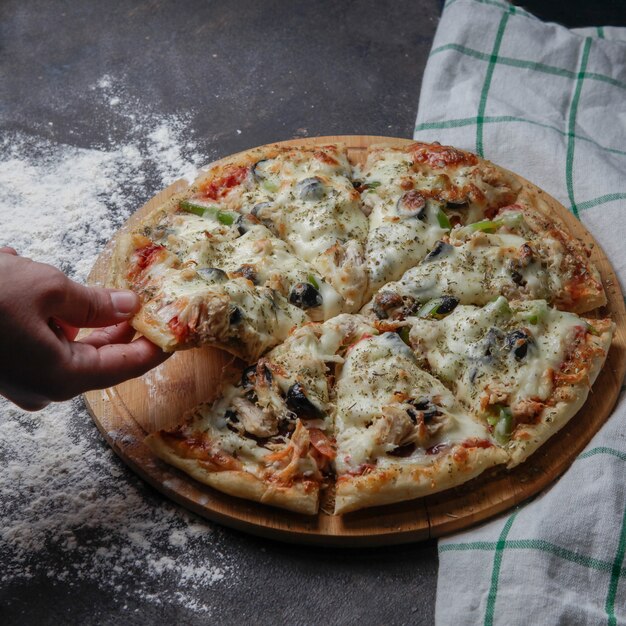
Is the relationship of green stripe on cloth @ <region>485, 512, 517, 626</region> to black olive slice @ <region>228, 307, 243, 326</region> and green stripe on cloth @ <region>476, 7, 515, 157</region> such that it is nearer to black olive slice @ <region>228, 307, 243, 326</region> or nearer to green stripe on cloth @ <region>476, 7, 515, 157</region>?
black olive slice @ <region>228, 307, 243, 326</region>

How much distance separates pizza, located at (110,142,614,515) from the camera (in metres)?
3.86

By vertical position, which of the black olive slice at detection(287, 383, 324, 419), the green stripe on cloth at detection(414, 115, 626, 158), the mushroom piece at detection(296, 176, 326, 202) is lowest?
the black olive slice at detection(287, 383, 324, 419)

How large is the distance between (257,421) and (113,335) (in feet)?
2.72

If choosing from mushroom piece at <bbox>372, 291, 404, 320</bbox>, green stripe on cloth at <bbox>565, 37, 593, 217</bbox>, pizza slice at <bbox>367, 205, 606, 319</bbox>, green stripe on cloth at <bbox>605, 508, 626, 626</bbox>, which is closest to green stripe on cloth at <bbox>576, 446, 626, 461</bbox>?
green stripe on cloth at <bbox>605, 508, 626, 626</bbox>

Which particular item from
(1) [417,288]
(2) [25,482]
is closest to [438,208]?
(1) [417,288]

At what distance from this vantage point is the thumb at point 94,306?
3.65m

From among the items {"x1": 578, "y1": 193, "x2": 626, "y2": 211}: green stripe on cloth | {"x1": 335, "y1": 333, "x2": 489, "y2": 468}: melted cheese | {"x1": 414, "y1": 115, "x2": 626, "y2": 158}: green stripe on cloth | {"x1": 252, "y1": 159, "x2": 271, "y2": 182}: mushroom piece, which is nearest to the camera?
{"x1": 335, "y1": 333, "x2": 489, "y2": 468}: melted cheese

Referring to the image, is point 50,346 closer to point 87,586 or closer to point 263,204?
point 87,586

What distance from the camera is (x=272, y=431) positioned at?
3.91m

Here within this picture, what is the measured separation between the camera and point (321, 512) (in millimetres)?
3875

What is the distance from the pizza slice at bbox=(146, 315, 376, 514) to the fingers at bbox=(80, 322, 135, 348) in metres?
0.50

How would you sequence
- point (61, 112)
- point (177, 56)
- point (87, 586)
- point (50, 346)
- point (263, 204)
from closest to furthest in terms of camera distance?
point (50, 346) < point (87, 586) < point (263, 204) < point (61, 112) < point (177, 56)

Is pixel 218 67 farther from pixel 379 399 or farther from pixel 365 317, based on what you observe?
pixel 379 399

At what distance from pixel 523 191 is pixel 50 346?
2.91 meters
